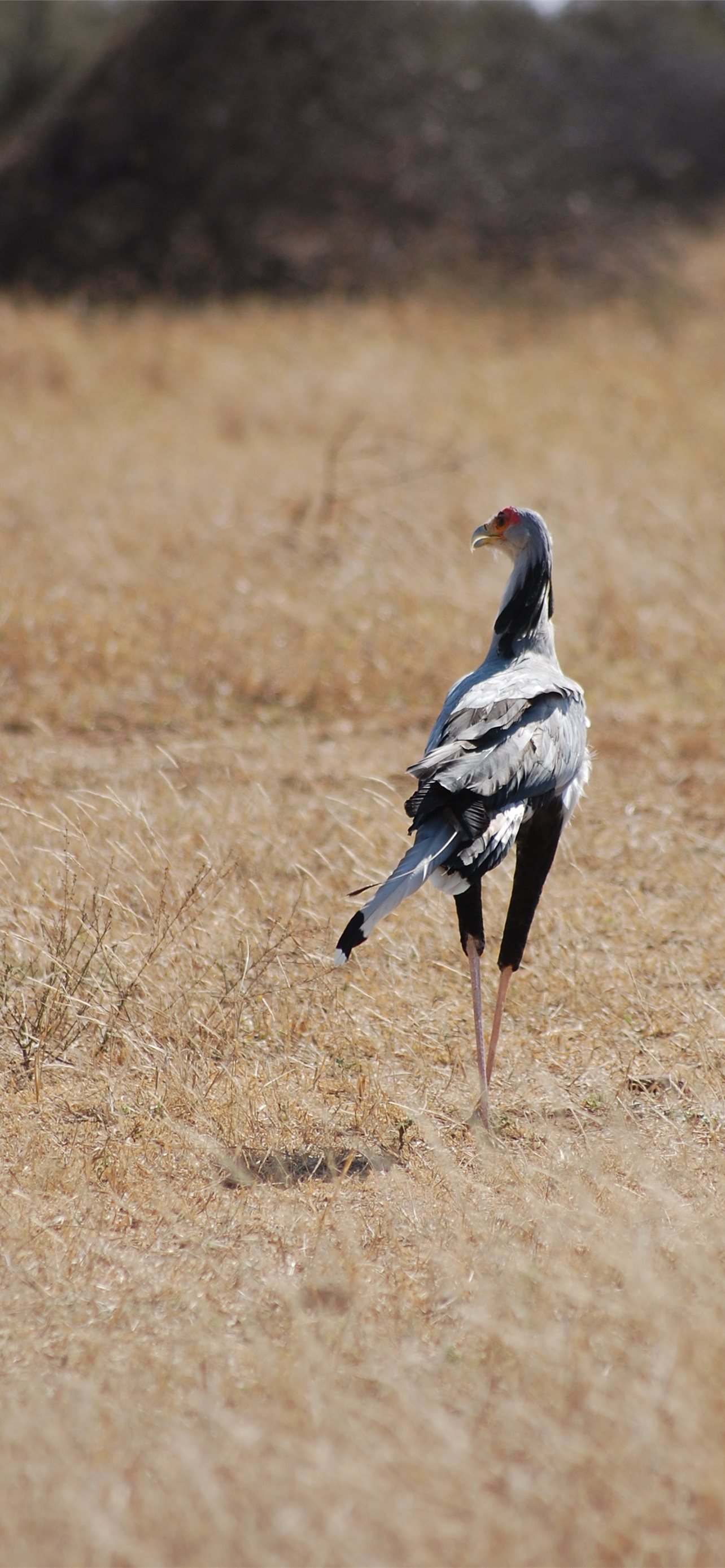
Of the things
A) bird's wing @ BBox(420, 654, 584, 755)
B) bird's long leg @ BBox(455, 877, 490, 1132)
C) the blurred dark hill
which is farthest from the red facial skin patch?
the blurred dark hill

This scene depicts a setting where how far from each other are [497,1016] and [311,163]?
18557 mm

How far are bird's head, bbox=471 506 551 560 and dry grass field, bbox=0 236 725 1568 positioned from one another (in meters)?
1.28

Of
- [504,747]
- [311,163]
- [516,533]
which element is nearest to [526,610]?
[516,533]

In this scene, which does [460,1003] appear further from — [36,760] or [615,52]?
[615,52]

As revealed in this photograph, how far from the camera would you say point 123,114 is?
20.6 m

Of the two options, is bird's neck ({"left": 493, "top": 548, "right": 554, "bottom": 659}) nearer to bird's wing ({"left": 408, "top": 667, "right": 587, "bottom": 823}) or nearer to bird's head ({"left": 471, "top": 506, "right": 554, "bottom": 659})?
bird's head ({"left": 471, "top": 506, "right": 554, "bottom": 659})

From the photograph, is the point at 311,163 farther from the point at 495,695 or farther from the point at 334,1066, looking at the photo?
the point at 334,1066

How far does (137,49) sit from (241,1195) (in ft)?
69.8

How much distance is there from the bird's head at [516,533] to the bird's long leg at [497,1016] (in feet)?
4.99

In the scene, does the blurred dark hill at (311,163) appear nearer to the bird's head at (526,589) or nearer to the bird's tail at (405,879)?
the bird's head at (526,589)

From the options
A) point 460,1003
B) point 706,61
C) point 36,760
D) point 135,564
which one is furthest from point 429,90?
point 460,1003

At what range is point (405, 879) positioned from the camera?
3.70 metres

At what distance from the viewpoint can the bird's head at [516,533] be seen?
16.6ft

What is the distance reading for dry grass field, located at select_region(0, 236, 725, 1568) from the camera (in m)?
2.64
